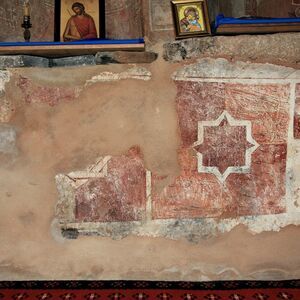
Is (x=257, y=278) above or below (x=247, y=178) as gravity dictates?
below

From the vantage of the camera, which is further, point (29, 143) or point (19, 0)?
point (19, 0)

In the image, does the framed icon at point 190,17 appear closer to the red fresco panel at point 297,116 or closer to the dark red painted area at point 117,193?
the red fresco panel at point 297,116

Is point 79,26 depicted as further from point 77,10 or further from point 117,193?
point 117,193

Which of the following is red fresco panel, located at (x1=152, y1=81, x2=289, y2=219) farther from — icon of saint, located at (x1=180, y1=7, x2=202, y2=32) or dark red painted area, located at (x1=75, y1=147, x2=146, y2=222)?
icon of saint, located at (x1=180, y1=7, x2=202, y2=32)

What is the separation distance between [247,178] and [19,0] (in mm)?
2476

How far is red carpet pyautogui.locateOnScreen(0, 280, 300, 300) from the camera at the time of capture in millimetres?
2688

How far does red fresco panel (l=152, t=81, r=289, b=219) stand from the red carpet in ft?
1.60

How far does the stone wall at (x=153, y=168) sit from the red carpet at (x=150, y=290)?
0.29 ft

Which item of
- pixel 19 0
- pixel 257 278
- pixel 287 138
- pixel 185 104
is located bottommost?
pixel 257 278

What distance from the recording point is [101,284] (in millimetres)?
2906

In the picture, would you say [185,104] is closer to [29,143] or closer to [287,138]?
[287,138]

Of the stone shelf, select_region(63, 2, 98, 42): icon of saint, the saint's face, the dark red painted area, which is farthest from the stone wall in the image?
the saint's face

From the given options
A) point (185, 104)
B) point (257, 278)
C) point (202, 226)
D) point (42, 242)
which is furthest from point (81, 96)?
point (257, 278)

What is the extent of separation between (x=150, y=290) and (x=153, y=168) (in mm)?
834
